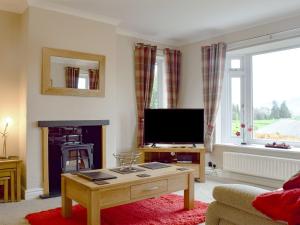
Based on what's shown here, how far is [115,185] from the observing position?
2.67 m

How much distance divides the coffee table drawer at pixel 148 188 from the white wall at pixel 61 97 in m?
1.68

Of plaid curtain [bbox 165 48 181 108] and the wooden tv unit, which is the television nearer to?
the wooden tv unit

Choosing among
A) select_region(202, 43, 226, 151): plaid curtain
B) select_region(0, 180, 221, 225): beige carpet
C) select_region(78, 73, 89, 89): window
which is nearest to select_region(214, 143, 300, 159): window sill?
select_region(202, 43, 226, 151): plaid curtain

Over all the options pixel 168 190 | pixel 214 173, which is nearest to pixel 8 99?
pixel 168 190

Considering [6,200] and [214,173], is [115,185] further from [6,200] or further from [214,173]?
[214,173]

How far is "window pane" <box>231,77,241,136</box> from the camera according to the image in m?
5.09

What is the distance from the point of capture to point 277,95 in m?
4.66

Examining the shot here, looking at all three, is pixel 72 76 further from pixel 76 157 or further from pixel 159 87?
pixel 159 87

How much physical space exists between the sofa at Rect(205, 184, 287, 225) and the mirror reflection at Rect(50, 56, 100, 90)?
2.78 meters

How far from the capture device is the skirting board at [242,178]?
4301mm

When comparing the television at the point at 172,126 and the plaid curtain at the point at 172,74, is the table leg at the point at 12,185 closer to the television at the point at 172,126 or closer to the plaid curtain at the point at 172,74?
the television at the point at 172,126

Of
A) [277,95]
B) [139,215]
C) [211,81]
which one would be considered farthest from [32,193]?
[277,95]

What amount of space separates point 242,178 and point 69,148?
109 inches

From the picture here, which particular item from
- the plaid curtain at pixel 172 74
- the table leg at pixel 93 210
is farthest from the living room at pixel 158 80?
the table leg at pixel 93 210
